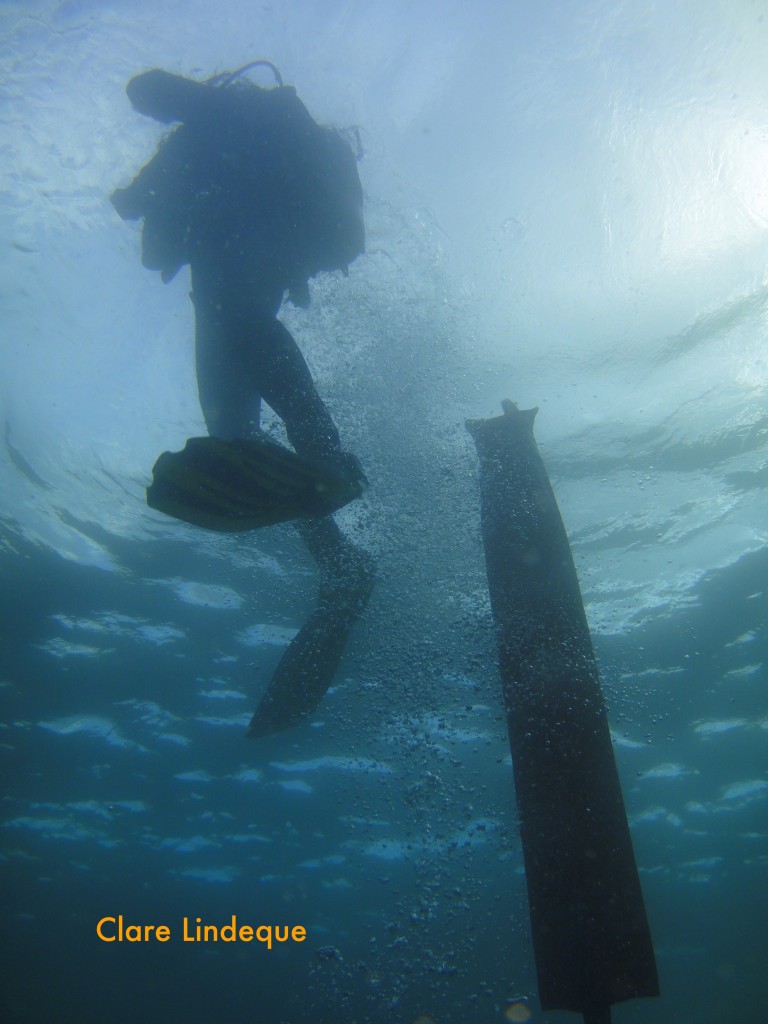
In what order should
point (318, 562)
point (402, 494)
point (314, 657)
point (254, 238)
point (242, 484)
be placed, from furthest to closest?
point (402, 494), point (318, 562), point (314, 657), point (254, 238), point (242, 484)

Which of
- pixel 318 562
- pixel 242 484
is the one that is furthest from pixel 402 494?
pixel 242 484

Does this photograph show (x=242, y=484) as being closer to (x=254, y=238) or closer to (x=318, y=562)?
(x=318, y=562)

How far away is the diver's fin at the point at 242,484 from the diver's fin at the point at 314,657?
1.51m

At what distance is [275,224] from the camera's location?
16.4 feet

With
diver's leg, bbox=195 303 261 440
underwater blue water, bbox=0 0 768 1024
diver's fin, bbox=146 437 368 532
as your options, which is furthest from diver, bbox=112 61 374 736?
underwater blue water, bbox=0 0 768 1024

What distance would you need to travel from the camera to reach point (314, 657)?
5176 mm

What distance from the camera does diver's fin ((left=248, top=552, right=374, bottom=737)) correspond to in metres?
5.05

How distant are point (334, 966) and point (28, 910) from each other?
17.0m

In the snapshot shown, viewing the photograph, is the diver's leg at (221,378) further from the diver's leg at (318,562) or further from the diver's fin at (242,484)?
the diver's fin at (242,484)

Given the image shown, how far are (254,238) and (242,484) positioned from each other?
251 cm

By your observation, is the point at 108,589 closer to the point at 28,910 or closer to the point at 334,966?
the point at 28,910

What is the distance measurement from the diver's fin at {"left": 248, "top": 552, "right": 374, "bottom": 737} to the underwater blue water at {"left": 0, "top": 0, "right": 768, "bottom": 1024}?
3706 mm

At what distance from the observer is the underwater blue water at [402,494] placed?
6676 millimetres

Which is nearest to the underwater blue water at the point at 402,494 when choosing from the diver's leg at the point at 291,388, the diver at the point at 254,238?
the diver at the point at 254,238
